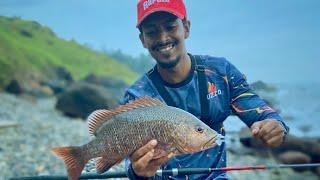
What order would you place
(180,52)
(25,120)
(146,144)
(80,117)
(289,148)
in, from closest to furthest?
(146,144) → (180,52) → (289,148) → (25,120) → (80,117)

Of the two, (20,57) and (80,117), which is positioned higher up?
(20,57)

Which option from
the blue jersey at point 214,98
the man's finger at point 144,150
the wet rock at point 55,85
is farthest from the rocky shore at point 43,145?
the wet rock at point 55,85

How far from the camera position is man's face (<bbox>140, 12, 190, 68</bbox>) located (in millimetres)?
3150

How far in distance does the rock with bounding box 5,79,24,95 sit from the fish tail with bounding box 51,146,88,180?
20613 mm

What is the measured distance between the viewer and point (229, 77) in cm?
331

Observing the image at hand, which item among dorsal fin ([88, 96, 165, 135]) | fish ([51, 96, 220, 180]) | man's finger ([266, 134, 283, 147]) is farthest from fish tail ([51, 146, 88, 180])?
man's finger ([266, 134, 283, 147])

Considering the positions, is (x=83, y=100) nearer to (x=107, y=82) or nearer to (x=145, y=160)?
(x=107, y=82)

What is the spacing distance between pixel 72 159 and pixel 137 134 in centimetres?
45

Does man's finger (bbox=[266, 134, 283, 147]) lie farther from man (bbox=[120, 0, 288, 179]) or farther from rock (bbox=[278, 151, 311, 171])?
rock (bbox=[278, 151, 311, 171])

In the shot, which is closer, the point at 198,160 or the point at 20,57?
the point at 198,160

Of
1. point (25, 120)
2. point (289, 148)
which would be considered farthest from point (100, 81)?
point (289, 148)

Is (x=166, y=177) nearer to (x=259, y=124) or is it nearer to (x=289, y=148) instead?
(x=259, y=124)

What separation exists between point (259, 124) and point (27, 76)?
2386cm

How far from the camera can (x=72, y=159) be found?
286 centimetres
